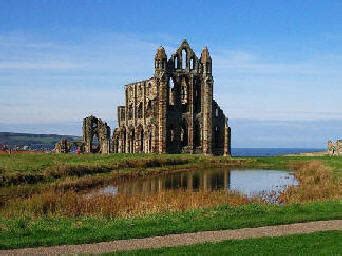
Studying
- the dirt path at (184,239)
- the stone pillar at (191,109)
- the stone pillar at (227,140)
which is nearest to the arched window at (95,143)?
the stone pillar at (191,109)

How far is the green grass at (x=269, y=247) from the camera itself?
13.9 m

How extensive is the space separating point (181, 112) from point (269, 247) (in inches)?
2717

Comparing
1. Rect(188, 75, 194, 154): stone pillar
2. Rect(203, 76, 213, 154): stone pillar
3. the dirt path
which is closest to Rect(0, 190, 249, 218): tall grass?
the dirt path

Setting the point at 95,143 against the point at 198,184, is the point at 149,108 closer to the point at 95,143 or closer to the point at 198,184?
the point at 95,143

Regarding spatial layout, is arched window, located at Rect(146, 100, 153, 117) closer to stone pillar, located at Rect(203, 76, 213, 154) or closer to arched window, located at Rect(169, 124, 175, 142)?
arched window, located at Rect(169, 124, 175, 142)

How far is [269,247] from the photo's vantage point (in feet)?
47.8

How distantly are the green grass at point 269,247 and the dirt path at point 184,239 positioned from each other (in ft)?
2.19

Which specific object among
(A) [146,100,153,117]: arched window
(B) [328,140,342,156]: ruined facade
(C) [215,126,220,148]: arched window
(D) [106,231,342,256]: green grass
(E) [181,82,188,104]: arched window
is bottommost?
(D) [106,231,342,256]: green grass

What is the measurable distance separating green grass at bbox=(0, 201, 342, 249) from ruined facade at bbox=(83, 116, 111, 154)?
216 feet

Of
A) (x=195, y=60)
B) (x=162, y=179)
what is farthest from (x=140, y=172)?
(x=195, y=60)

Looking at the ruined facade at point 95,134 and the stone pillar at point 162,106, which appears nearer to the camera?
the stone pillar at point 162,106

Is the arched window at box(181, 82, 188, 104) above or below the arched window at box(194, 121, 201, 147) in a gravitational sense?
above

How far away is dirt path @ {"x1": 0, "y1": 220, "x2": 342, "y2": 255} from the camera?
1441 cm

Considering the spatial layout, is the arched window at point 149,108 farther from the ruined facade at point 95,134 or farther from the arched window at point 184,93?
the ruined facade at point 95,134
